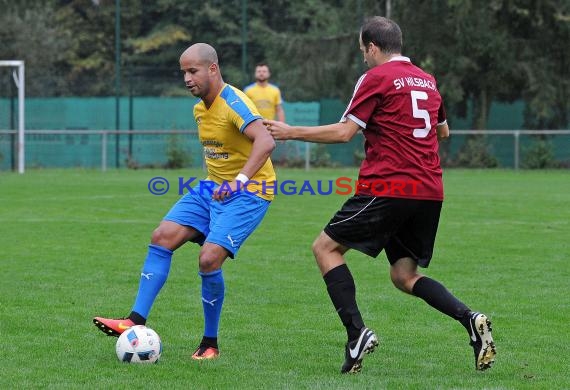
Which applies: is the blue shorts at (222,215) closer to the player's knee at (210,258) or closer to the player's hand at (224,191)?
the player's knee at (210,258)

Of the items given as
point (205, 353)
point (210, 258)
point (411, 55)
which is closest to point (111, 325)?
point (205, 353)

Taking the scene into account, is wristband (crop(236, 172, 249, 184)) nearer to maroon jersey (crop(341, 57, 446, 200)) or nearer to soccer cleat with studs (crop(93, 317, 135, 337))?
maroon jersey (crop(341, 57, 446, 200))

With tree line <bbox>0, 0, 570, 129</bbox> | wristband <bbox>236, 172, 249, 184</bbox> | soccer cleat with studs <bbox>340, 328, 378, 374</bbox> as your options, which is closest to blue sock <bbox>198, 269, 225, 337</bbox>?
wristband <bbox>236, 172, 249, 184</bbox>

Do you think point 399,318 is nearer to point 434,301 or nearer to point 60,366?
point 434,301

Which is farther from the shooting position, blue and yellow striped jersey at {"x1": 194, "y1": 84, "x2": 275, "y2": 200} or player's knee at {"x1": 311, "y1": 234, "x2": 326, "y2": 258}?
blue and yellow striped jersey at {"x1": 194, "y1": 84, "x2": 275, "y2": 200}

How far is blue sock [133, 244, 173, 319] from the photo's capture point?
6461mm

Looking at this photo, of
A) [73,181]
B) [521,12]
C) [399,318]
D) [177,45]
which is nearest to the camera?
[399,318]

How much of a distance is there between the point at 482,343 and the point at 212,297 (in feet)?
5.20

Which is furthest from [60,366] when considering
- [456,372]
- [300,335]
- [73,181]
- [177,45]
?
[177,45]

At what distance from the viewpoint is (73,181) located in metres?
22.7

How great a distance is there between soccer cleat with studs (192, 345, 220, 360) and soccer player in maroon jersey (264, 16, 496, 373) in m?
0.81

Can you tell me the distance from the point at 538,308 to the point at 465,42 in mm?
23792

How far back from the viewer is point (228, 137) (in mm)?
6570

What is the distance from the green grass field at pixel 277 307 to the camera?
580 cm
